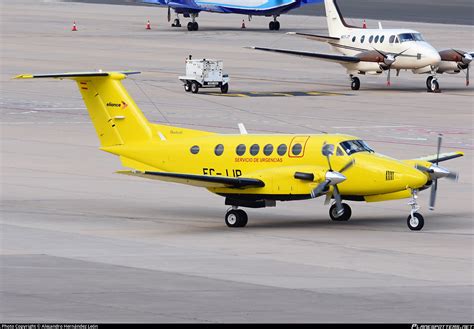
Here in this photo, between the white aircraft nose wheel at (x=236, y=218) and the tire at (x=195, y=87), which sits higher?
the white aircraft nose wheel at (x=236, y=218)

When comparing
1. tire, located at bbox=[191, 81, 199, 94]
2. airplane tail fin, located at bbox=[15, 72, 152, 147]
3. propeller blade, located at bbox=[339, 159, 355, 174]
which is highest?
airplane tail fin, located at bbox=[15, 72, 152, 147]

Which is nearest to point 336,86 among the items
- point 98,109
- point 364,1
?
point 98,109

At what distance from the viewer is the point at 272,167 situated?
Result: 31562 millimetres

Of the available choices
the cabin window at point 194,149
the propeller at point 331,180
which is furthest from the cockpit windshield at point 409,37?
the propeller at point 331,180

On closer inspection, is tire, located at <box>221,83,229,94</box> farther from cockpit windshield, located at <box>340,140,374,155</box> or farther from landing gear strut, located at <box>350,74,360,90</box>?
cockpit windshield, located at <box>340,140,374,155</box>

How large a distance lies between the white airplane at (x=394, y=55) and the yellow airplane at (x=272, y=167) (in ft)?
105

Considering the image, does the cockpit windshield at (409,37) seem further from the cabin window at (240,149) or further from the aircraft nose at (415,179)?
the aircraft nose at (415,179)

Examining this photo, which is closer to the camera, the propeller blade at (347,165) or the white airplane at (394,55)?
the propeller blade at (347,165)

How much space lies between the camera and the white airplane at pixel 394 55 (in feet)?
216

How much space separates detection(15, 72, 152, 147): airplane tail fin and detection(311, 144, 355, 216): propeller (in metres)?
5.21

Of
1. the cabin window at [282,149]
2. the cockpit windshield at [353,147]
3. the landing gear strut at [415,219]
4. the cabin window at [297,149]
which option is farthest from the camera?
the cabin window at [282,149]

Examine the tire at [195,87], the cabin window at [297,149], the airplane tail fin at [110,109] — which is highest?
the airplane tail fin at [110,109]

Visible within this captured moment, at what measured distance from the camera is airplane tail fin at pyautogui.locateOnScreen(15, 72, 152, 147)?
33.8 meters

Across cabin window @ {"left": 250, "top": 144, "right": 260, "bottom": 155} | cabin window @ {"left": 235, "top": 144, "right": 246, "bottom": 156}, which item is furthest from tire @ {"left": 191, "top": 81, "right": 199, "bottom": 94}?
cabin window @ {"left": 250, "top": 144, "right": 260, "bottom": 155}
